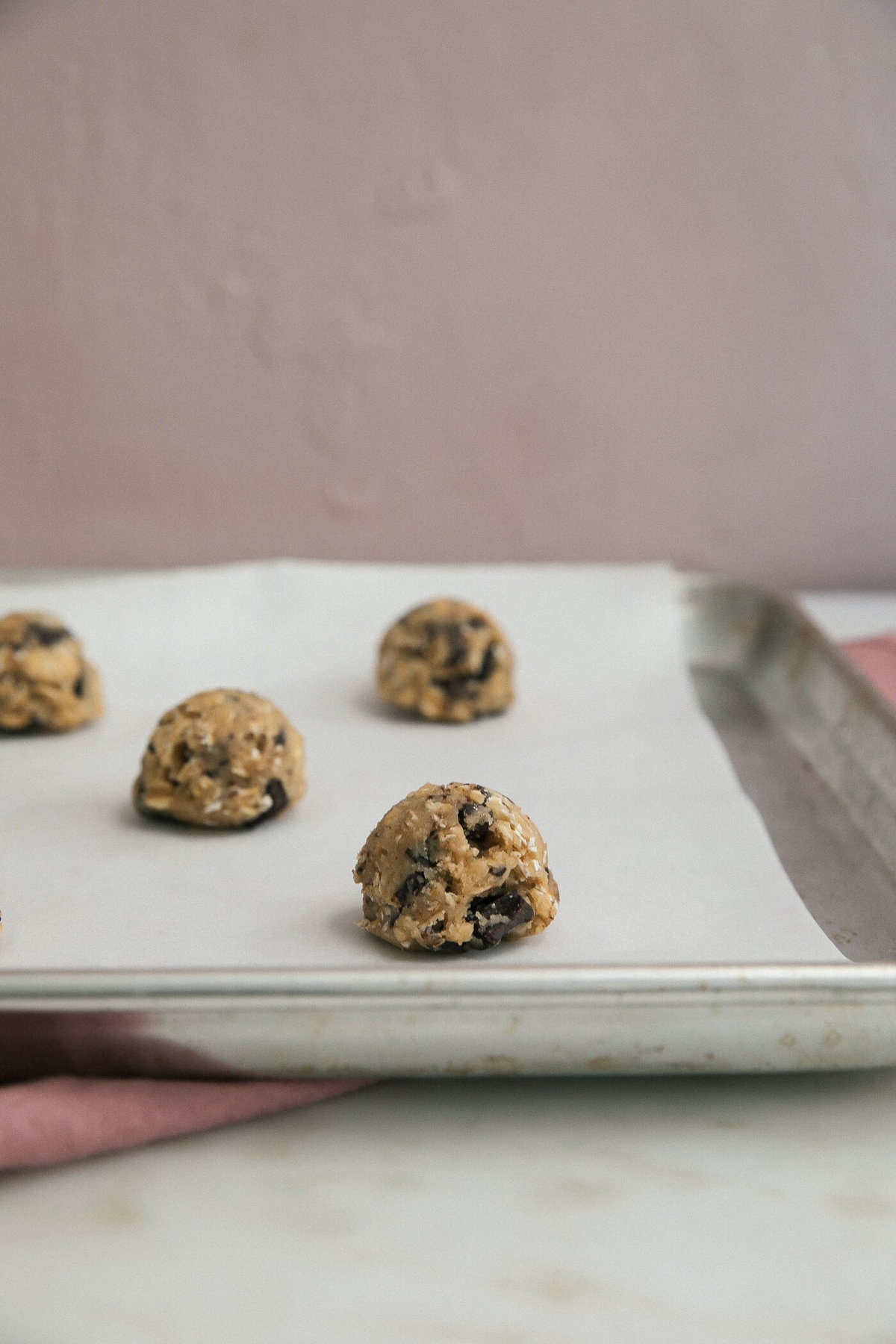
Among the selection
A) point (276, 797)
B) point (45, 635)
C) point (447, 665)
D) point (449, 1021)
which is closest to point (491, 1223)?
point (449, 1021)

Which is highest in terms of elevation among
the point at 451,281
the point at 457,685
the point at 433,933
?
the point at 451,281

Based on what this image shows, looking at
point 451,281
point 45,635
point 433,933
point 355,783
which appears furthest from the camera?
point 451,281

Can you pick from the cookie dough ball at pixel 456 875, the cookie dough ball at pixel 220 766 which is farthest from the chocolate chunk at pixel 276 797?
the cookie dough ball at pixel 456 875

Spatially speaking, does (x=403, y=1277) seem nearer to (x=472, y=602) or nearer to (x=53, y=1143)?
(x=53, y=1143)

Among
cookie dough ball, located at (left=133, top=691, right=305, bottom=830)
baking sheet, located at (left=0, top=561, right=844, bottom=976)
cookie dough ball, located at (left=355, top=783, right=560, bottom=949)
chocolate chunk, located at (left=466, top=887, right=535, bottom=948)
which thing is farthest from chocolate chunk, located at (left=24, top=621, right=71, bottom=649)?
chocolate chunk, located at (left=466, top=887, right=535, bottom=948)

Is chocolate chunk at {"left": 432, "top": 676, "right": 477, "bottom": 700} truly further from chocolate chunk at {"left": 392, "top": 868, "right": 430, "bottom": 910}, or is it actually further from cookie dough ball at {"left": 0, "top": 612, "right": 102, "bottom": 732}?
chocolate chunk at {"left": 392, "top": 868, "right": 430, "bottom": 910}

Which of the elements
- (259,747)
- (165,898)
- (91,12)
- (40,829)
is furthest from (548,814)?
(91,12)

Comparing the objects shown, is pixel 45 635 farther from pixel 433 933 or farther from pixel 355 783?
pixel 433 933

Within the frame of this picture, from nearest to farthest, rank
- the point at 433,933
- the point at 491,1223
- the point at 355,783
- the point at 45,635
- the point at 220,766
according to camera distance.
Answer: the point at 491,1223 < the point at 433,933 < the point at 220,766 < the point at 355,783 < the point at 45,635
